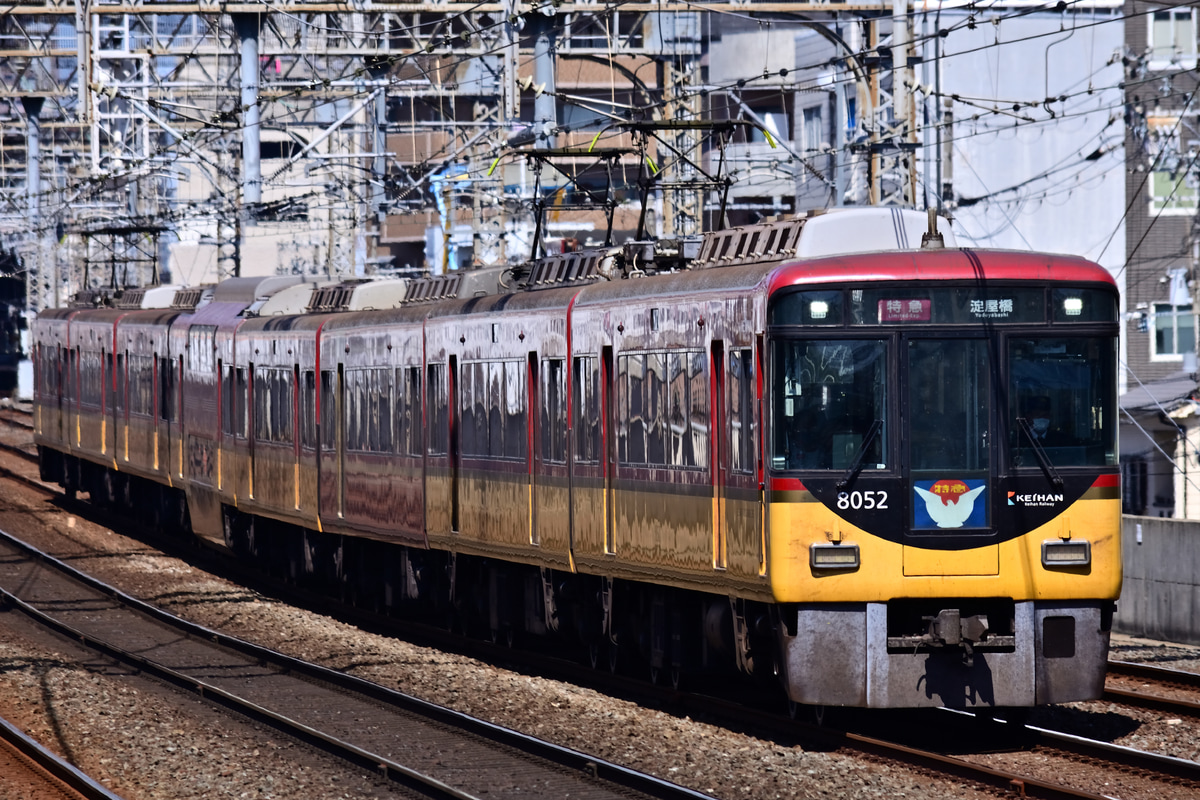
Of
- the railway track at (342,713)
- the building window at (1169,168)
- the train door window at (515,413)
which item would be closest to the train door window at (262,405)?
the railway track at (342,713)

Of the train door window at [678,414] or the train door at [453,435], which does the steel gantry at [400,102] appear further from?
the train door window at [678,414]

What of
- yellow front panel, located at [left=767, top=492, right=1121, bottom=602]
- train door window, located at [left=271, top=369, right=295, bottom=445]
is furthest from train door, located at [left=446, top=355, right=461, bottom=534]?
yellow front panel, located at [left=767, top=492, right=1121, bottom=602]

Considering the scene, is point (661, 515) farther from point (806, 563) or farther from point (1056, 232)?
point (1056, 232)

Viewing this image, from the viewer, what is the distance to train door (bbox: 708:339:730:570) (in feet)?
41.0

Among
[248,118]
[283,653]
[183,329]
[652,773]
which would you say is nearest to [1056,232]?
[248,118]

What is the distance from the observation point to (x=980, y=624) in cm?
1150

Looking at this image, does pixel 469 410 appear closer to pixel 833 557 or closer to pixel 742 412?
pixel 742 412

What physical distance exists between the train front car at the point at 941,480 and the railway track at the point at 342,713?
1520 mm

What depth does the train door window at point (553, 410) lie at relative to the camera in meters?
15.4

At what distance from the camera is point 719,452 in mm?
12570

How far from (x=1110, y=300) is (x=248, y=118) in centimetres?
2655

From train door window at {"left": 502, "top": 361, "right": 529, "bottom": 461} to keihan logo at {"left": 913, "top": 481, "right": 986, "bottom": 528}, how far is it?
5.19 meters

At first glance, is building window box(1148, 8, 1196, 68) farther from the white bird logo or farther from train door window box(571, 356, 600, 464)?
the white bird logo

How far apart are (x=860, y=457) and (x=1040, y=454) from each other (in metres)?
1.05
